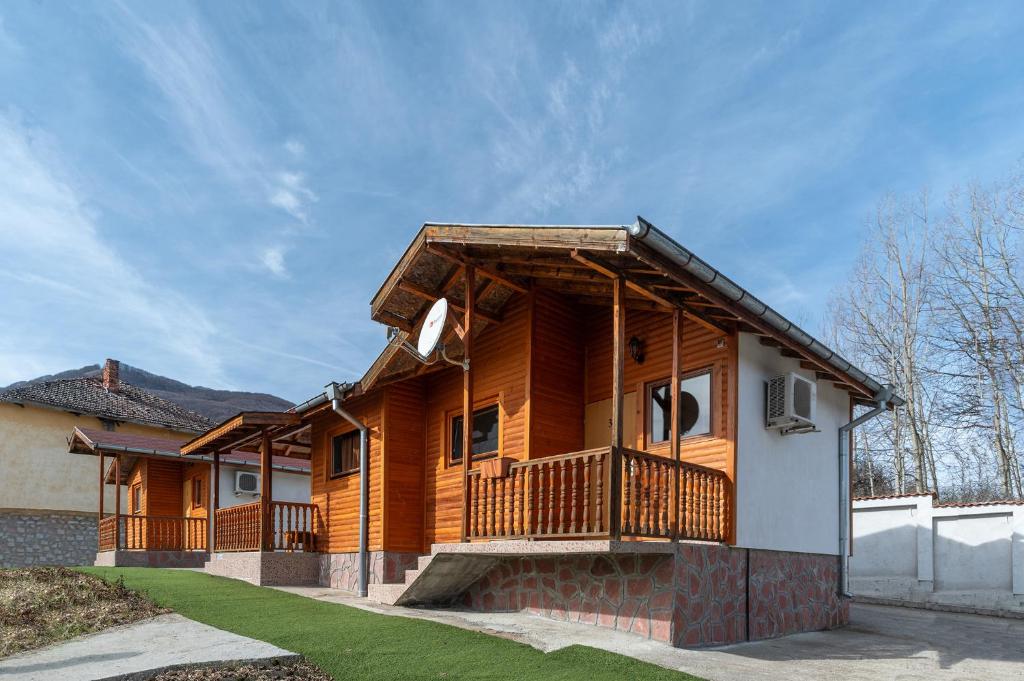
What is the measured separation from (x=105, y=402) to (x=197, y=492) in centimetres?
1123

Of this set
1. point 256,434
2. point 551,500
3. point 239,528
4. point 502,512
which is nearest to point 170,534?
point 239,528

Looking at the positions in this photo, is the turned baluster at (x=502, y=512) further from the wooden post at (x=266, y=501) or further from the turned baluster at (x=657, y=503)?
the wooden post at (x=266, y=501)

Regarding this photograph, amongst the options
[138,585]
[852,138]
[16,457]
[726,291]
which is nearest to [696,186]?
[852,138]

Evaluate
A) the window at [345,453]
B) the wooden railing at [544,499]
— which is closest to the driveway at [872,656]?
the wooden railing at [544,499]

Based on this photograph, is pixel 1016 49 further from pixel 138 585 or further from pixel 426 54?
pixel 138 585

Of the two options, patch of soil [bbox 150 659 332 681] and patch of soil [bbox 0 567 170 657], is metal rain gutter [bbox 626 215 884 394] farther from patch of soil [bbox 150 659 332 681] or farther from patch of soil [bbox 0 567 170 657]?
patch of soil [bbox 0 567 170 657]

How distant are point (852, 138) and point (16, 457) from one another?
86.4 ft

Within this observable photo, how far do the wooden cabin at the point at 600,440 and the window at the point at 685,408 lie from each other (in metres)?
0.02

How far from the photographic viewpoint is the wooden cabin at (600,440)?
8.06m

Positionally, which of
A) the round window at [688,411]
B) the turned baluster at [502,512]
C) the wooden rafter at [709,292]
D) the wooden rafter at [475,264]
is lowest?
the turned baluster at [502,512]

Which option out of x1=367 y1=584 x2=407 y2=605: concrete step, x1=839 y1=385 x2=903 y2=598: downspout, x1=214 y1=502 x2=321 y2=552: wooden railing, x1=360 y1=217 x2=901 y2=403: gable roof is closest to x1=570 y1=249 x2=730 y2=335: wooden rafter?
x1=360 y1=217 x2=901 y2=403: gable roof

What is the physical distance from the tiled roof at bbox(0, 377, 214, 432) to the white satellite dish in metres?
22.2

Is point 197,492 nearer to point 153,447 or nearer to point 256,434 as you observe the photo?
point 153,447

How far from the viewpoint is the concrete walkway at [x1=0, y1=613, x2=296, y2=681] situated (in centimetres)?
670
